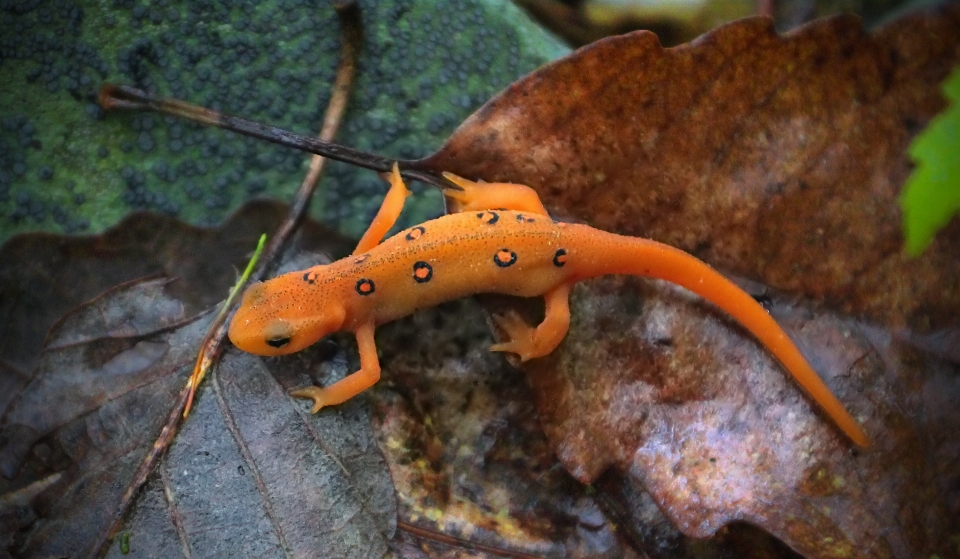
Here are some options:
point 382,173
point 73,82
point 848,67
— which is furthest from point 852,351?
point 73,82

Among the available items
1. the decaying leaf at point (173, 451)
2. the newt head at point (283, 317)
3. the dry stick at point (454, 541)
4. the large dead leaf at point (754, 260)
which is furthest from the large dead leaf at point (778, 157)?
the dry stick at point (454, 541)

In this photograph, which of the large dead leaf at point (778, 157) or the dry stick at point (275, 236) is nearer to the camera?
the dry stick at point (275, 236)

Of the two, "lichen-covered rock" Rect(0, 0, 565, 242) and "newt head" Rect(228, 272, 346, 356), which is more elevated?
"lichen-covered rock" Rect(0, 0, 565, 242)

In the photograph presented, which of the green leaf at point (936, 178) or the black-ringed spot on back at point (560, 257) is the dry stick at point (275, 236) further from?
the green leaf at point (936, 178)

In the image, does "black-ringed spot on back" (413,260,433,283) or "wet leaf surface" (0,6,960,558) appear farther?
"black-ringed spot on back" (413,260,433,283)

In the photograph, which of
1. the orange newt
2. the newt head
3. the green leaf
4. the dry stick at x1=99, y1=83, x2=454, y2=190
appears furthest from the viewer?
the dry stick at x1=99, y1=83, x2=454, y2=190

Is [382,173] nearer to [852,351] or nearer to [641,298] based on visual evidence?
[641,298]

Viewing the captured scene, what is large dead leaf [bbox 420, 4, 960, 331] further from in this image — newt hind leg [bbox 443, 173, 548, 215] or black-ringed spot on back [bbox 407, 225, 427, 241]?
black-ringed spot on back [bbox 407, 225, 427, 241]

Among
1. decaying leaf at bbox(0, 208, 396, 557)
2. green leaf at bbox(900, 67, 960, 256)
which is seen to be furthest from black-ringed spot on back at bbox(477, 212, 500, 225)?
green leaf at bbox(900, 67, 960, 256)
